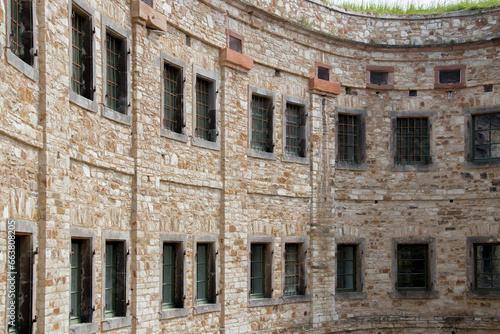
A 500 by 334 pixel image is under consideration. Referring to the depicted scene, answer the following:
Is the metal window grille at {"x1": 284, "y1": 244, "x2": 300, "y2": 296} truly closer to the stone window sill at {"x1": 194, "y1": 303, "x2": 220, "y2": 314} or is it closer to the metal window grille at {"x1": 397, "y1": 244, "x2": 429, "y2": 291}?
the stone window sill at {"x1": 194, "y1": 303, "x2": 220, "y2": 314}

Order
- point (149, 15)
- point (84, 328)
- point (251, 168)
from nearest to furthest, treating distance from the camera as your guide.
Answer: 1. point (84, 328)
2. point (149, 15)
3. point (251, 168)

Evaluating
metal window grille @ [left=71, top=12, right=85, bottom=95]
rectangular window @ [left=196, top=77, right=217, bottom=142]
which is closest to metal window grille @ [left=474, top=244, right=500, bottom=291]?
rectangular window @ [left=196, top=77, right=217, bottom=142]

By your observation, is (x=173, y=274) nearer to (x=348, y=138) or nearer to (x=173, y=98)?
(x=173, y=98)

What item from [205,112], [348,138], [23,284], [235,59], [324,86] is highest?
[235,59]

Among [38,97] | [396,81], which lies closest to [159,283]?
[38,97]

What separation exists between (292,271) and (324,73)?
4.83 meters

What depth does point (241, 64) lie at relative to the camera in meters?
15.7

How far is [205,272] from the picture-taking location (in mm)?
14773

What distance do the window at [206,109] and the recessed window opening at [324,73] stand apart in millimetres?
3929

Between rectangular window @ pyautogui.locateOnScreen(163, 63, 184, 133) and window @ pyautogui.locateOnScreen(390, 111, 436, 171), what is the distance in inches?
273

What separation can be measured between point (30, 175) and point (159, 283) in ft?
14.5

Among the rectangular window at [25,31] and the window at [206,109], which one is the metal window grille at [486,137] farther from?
the rectangular window at [25,31]

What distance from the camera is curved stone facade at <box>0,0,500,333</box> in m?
9.73

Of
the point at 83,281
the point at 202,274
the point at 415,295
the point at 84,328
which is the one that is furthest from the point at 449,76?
the point at 84,328
